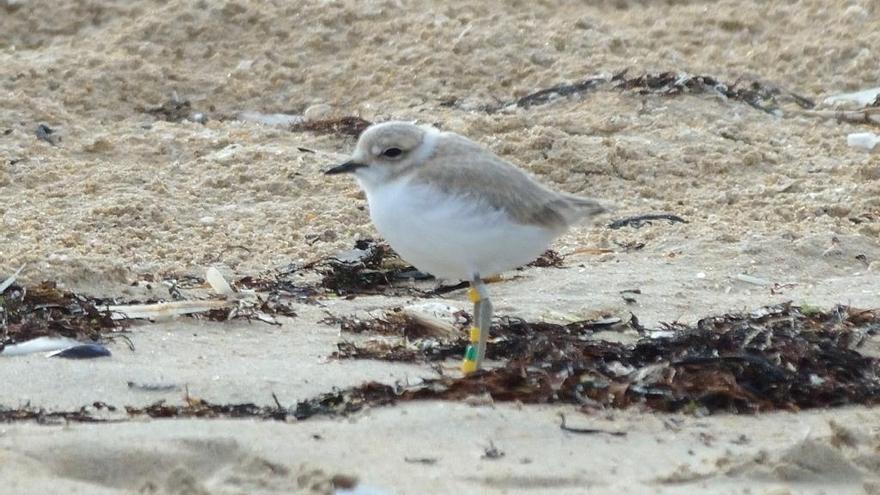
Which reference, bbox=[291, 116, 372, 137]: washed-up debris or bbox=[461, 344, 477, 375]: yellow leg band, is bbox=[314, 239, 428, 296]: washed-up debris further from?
bbox=[291, 116, 372, 137]: washed-up debris

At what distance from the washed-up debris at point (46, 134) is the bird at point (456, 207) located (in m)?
3.23

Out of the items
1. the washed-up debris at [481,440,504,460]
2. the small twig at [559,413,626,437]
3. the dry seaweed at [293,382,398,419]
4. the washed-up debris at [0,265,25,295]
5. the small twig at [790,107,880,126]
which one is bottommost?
the small twig at [790,107,880,126]

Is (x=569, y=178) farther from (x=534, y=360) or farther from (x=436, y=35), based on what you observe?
(x=534, y=360)

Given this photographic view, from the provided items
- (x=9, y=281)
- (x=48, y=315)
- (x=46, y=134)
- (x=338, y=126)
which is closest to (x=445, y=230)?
(x=48, y=315)

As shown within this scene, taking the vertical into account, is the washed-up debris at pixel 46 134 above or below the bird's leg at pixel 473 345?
above

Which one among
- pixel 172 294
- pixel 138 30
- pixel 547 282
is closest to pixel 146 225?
pixel 172 294

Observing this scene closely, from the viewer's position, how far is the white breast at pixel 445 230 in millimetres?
3986

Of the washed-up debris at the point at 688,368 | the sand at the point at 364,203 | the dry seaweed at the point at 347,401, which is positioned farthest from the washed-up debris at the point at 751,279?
the dry seaweed at the point at 347,401

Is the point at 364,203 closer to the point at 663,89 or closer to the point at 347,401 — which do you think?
the point at 663,89

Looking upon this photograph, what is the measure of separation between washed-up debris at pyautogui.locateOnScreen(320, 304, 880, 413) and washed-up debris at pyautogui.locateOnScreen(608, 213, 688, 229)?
61.7 inches

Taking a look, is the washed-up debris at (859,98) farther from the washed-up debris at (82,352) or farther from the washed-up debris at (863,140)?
the washed-up debris at (82,352)

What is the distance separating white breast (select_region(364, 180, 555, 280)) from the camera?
3.99 metres

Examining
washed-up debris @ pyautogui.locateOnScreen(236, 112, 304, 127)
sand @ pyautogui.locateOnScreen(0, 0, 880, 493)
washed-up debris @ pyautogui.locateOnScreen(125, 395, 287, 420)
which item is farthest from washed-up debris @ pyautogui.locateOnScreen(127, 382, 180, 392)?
washed-up debris @ pyautogui.locateOnScreen(236, 112, 304, 127)

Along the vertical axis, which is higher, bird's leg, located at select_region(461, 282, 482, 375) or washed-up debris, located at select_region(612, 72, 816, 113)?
bird's leg, located at select_region(461, 282, 482, 375)
